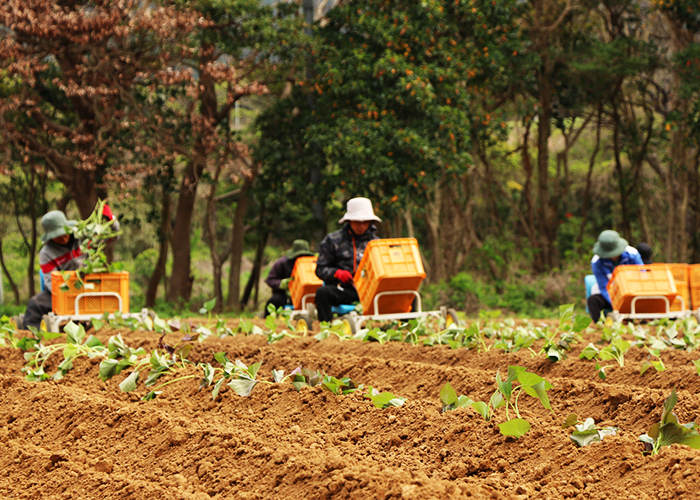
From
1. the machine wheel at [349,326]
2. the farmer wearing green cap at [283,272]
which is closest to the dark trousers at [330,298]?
the machine wheel at [349,326]

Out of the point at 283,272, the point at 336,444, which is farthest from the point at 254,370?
the point at 283,272

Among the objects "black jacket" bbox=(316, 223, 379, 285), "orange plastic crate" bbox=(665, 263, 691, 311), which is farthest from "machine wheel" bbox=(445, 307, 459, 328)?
"orange plastic crate" bbox=(665, 263, 691, 311)

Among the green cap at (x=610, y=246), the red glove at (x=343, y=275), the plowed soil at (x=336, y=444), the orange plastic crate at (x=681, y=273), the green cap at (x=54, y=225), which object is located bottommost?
the plowed soil at (x=336, y=444)

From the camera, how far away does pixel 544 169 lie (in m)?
19.6

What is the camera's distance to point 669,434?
2992mm

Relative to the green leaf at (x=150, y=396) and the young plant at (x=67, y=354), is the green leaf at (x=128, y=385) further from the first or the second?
the young plant at (x=67, y=354)

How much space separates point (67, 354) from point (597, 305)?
693cm

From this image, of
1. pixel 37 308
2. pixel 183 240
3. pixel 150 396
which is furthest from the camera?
pixel 183 240

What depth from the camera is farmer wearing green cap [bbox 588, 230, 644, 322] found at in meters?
A: 10.1

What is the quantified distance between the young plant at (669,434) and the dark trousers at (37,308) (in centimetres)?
785

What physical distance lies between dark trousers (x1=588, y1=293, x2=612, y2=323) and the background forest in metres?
4.90

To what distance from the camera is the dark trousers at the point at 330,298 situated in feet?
28.9

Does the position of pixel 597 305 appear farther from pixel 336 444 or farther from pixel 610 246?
pixel 336 444

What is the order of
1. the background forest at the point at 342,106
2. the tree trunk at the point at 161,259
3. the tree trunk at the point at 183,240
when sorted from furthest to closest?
the tree trunk at the point at 161,259, the tree trunk at the point at 183,240, the background forest at the point at 342,106
